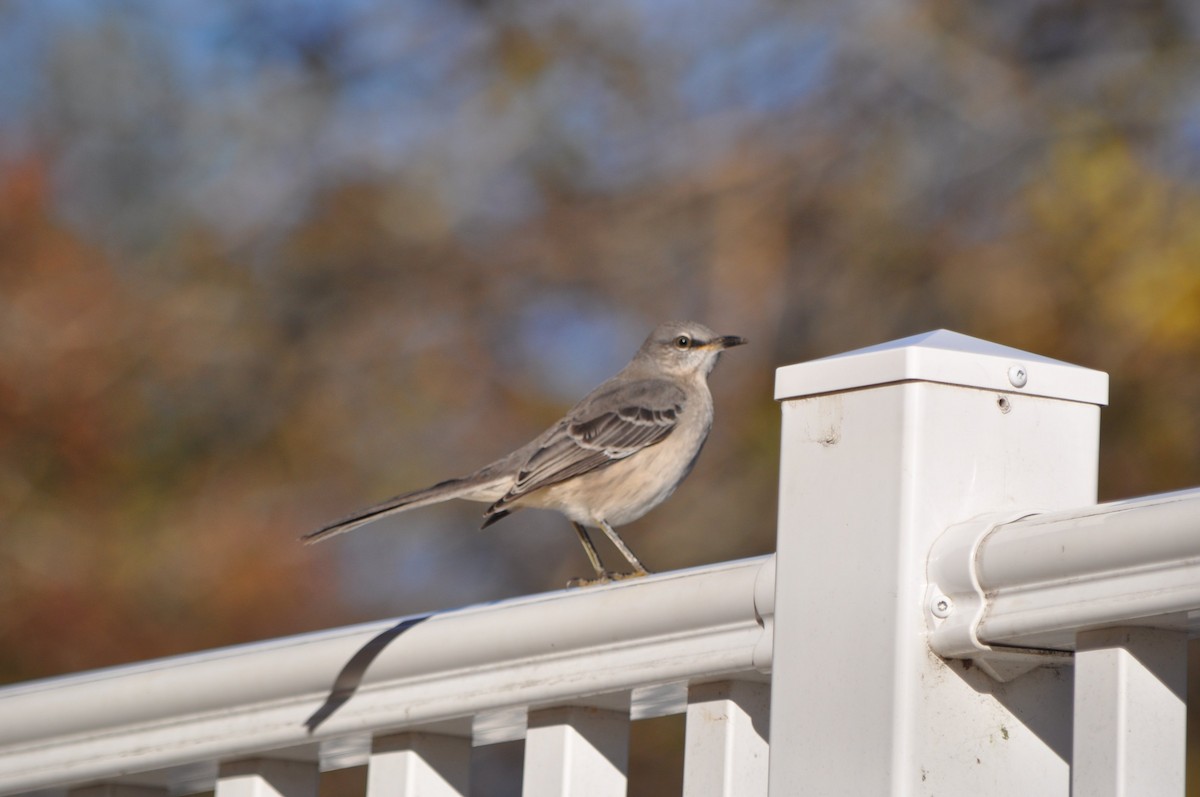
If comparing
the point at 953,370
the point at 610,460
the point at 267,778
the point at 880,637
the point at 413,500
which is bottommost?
the point at 267,778

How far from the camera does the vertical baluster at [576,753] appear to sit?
7.13 ft

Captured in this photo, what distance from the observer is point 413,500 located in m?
4.20

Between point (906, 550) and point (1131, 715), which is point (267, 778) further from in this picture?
point (1131, 715)

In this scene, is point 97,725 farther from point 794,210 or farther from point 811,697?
point 794,210

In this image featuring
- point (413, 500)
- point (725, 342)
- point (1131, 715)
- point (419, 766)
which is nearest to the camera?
point (1131, 715)

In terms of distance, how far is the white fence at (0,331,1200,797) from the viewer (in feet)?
5.33

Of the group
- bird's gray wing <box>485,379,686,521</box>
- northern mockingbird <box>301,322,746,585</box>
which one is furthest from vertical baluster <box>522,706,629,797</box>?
bird's gray wing <box>485,379,686,521</box>

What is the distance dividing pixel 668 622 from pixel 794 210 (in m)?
8.64

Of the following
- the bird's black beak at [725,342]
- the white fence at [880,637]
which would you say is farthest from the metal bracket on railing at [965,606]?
the bird's black beak at [725,342]

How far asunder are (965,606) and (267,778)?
4.34 ft

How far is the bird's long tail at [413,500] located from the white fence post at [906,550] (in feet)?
5.00

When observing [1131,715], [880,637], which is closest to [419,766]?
[880,637]

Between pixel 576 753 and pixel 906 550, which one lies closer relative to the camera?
pixel 906 550

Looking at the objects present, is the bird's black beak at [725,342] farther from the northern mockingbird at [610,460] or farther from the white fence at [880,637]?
the white fence at [880,637]
